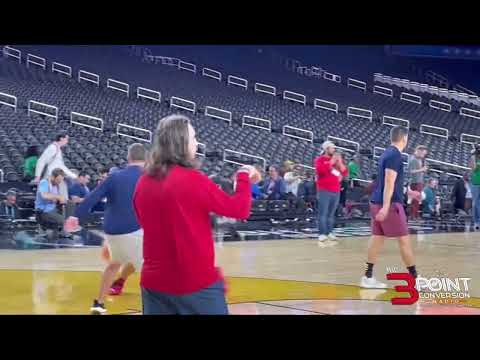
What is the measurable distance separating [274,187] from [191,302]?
1153cm

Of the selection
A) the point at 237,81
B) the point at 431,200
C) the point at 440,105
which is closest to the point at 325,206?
the point at 431,200

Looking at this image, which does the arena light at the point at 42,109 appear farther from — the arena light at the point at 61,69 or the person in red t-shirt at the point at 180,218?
the person in red t-shirt at the point at 180,218

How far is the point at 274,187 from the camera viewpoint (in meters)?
14.8

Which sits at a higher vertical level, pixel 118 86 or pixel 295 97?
pixel 118 86

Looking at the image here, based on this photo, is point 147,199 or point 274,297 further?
point 274,297

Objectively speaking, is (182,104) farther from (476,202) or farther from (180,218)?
(180,218)

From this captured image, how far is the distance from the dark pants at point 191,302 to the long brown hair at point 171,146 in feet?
1.77

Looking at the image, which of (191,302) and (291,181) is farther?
(291,181)

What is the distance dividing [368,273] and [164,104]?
17579 mm
